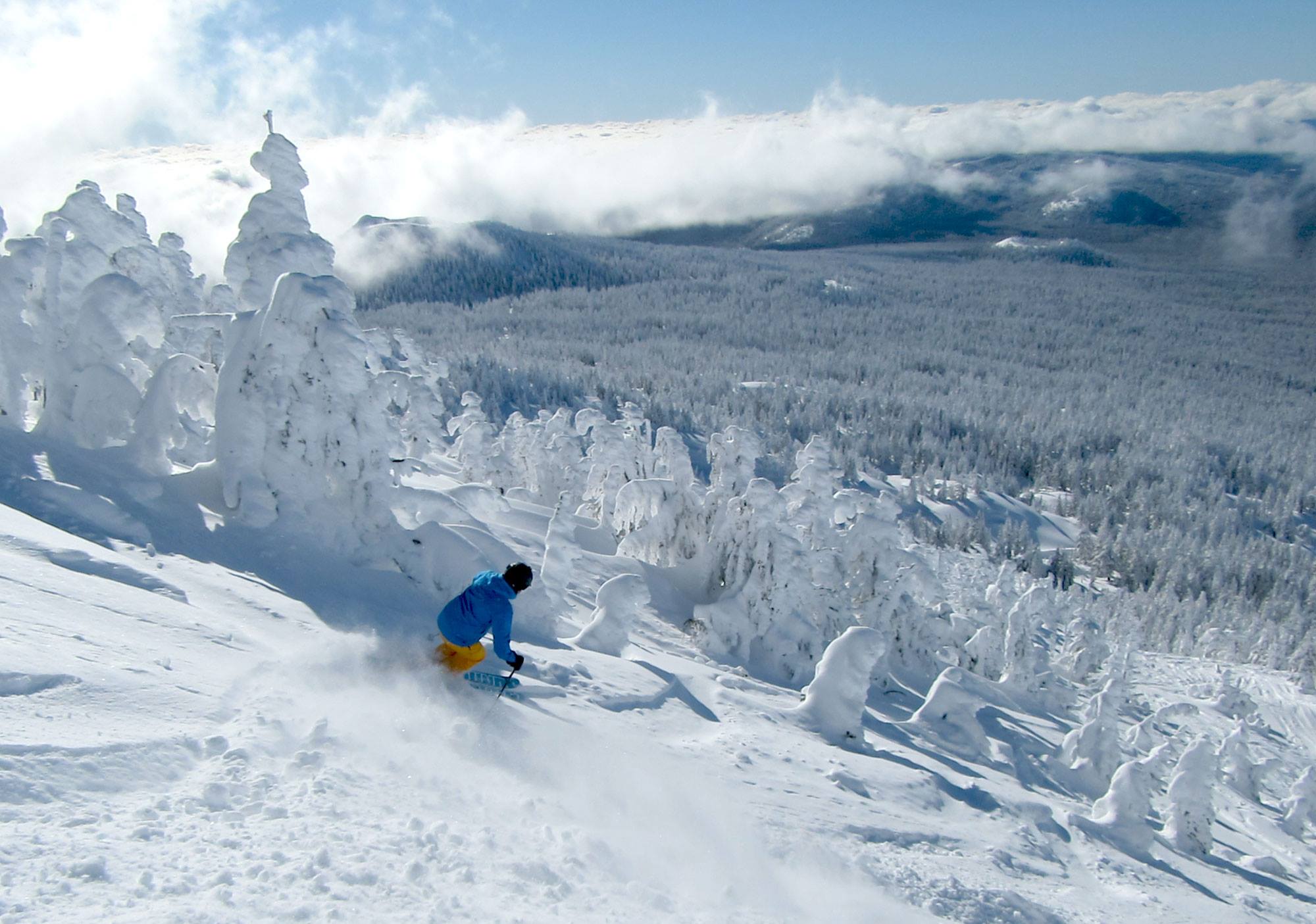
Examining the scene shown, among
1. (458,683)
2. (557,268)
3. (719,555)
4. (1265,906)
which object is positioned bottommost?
(1265,906)

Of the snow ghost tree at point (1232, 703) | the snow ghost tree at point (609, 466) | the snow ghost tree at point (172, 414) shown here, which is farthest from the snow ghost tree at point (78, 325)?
the snow ghost tree at point (1232, 703)

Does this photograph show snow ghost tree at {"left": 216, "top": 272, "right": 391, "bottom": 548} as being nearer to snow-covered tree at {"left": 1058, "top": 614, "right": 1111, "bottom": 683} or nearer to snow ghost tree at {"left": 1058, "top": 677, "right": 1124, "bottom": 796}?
snow ghost tree at {"left": 1058, "top": 677, "right": 1124, "bottom": 796}

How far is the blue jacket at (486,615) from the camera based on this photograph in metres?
7.00

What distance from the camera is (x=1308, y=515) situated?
268ft

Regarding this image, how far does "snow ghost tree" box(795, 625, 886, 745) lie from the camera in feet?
33.4

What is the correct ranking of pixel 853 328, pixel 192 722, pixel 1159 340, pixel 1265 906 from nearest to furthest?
pixel 192 722
pixel 1265 906
pixel 853 328
pixel 1159 340

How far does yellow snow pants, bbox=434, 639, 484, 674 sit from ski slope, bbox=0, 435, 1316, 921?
200 mm

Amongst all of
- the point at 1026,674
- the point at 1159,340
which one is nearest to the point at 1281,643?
the point at 1026,674

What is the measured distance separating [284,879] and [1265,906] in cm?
1159

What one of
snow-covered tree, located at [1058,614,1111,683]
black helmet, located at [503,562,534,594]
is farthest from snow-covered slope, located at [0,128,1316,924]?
snow-covered tree, located at [1058,614,1111,683]

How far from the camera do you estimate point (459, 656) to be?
7.14 m

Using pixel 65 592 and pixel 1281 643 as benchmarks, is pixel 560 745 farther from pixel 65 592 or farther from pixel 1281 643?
pixel 1281 643

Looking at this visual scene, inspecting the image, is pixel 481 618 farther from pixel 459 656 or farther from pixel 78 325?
pixel 78 325

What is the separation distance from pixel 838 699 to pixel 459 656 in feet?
17.8
